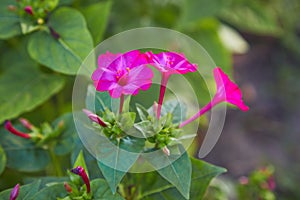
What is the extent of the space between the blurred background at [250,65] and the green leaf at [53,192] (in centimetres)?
56

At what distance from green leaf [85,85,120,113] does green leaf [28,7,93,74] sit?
5.0 inches

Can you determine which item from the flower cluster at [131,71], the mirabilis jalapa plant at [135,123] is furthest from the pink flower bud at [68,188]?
the flower cluster at [131,71]

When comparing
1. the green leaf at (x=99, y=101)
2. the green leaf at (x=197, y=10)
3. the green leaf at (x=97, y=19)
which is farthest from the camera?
the green leaf at (x=197, y=10)

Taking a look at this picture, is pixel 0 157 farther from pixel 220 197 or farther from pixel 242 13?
pixel 242 13

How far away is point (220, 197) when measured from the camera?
4.17 feet

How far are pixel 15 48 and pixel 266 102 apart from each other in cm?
149

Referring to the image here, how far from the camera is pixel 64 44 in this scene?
1.07 m

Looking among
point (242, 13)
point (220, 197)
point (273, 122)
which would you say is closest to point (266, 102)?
point (273, 122)

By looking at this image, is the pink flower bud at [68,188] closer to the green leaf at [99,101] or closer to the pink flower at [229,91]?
the green leaf at [99,101]

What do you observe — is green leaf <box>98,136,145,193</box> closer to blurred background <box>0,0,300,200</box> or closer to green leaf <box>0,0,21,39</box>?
green leaf <box>0,0,21,39</box>

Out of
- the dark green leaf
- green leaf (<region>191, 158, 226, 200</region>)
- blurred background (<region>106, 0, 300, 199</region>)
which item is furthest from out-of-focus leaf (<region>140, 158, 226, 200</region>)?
blurred background (<region>106, 0, 300, 199</region>)

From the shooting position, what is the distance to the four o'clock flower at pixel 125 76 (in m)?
0.79

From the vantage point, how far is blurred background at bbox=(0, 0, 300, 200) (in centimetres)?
184

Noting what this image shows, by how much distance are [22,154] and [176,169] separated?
41cm
